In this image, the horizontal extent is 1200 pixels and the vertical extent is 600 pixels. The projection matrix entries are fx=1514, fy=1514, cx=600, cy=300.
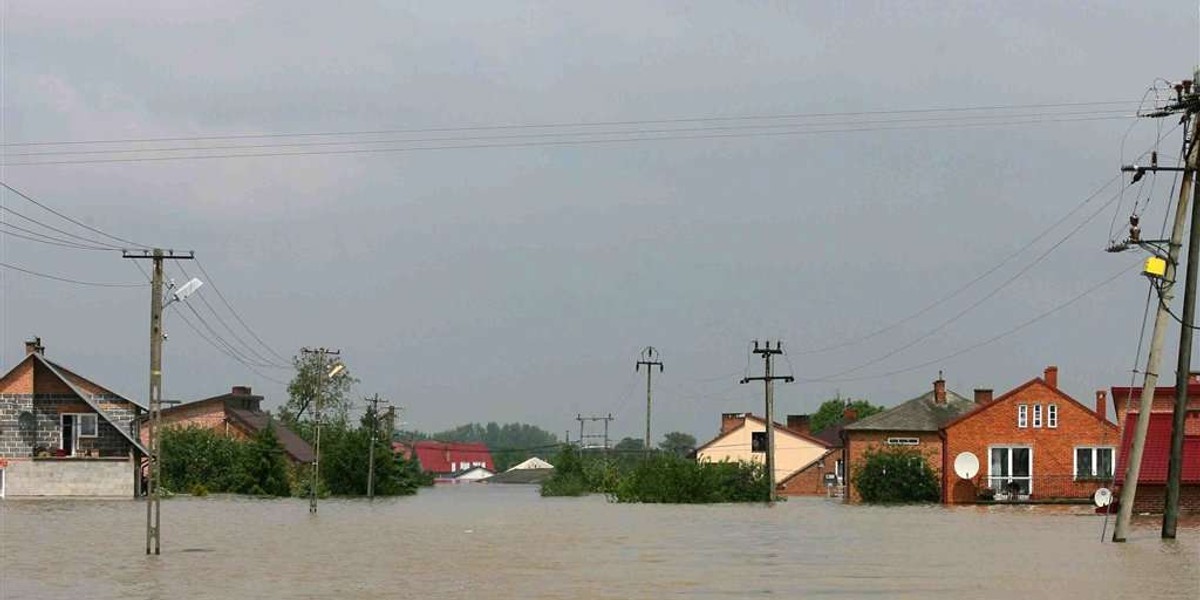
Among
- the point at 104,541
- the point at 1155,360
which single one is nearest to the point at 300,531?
the point at 104,541

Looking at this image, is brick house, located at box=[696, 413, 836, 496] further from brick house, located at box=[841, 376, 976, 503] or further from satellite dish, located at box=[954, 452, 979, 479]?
satellite dish, located at box=[954, 452, 979, 479]

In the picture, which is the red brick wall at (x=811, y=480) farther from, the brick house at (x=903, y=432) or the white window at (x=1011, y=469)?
the white window at (x=1011, y=469)

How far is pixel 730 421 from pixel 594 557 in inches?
3103

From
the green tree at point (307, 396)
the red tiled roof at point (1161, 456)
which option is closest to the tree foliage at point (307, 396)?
the green tree at point (307, 396)

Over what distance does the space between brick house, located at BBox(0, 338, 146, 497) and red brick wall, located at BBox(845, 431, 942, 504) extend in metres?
37.5

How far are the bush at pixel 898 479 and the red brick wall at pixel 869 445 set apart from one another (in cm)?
107

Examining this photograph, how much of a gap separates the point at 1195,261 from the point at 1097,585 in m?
11.9

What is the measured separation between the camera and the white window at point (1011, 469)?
77500mm

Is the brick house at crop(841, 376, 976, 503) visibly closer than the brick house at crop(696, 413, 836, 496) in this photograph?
Yes

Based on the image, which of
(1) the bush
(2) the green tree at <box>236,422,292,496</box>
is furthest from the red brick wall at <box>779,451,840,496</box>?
(2) the green tree at <box>236,422,292,496</box>

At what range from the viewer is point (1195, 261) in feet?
119

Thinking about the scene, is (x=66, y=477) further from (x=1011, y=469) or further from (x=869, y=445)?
(x=1011, y=469)

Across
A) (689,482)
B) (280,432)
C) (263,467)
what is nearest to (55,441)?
(263,467)

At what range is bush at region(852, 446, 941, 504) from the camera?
78.8 metres
